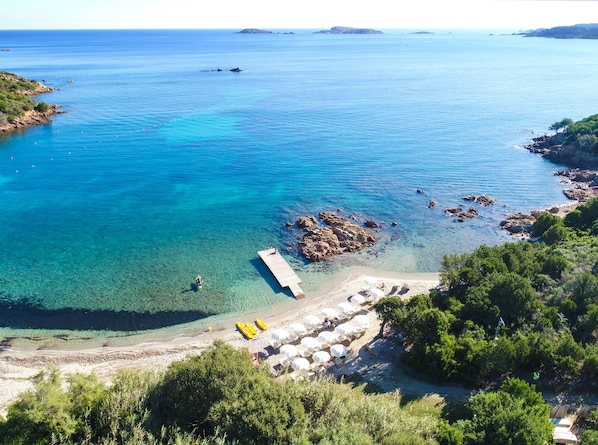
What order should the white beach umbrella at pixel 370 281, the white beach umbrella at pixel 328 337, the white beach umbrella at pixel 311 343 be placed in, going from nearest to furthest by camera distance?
the white beach umbrella at pixel 311 343
the white beach umbrella at pixel 328 337
the white beach umbrella at pixel 370 281

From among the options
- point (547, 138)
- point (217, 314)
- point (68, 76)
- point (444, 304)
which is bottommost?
point (217, 314)

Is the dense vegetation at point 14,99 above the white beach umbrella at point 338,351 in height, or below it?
above

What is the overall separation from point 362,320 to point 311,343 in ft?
16.6

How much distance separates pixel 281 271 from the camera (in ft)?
146

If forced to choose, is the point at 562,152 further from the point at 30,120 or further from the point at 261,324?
the point at 30,120

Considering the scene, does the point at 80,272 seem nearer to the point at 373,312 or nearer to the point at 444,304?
the point at 373,312

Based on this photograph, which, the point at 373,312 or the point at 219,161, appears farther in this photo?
the point at 219,161

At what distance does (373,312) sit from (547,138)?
68958 mm

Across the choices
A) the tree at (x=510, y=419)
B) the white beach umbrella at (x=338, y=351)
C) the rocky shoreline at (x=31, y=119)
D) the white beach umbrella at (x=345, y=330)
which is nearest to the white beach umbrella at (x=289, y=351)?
the white beach umbrella at (x=338, y=351)

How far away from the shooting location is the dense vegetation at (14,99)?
95681 millimetres

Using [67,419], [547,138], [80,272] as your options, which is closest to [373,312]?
[67,419]

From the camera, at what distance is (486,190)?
217 ft

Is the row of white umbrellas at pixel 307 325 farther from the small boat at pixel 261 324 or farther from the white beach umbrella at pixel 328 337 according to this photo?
the small boat at pixel 261 324

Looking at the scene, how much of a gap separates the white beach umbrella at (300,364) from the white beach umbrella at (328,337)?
297 cm
